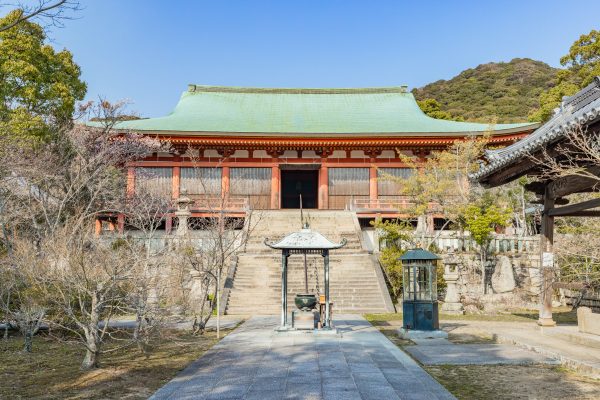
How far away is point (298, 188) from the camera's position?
3191cm

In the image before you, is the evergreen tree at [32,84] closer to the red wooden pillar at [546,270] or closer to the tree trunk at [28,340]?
the tree trunk at [28,340]

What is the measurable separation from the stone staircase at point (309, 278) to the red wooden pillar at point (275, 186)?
→ 427 cm

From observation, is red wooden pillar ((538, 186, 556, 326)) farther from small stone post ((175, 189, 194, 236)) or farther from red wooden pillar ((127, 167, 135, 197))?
red wooden pillar ((127, 167, 135, 197))

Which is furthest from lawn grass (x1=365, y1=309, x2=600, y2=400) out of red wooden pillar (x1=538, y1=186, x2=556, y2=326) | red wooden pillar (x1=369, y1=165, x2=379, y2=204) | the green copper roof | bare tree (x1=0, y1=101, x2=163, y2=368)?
red wooden pillar (x1=369, y1=165, x2=379, y2=204)

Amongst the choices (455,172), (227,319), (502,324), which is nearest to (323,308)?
(227,319)

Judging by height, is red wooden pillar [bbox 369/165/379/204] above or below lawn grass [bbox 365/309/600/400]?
above

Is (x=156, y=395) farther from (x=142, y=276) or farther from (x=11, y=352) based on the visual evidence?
(x=11, y=352)

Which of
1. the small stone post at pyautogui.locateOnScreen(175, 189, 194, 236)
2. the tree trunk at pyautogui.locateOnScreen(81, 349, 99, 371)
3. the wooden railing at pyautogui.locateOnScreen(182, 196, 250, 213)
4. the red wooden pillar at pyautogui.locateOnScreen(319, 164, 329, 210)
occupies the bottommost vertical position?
the tree trunk at pyautogui.locateOnScreen(81, 349, 99, 371)

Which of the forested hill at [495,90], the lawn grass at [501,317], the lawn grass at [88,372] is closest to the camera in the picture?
the lawn grass at [88,372]

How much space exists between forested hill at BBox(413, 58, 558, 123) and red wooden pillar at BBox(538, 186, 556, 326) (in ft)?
151

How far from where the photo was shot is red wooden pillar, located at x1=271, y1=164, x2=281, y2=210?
2675 cm

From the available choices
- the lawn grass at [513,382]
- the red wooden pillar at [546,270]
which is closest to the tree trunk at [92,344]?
the lawn grass at [513,382]

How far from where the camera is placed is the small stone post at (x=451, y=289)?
642 inches

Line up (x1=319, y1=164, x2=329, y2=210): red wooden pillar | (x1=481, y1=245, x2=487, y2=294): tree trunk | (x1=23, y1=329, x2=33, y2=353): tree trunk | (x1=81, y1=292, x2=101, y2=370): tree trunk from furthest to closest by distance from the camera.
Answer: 1. (x1=319, y1=164, x2=329, y2=210): red wooden pillar
2. (x1=481, y1=245, x2=487, y2=294): tree trunk
3. (x1=23, y1=329, x2=33, y2=353): tree trunk
4. (x1=81, y1=292, x2=101, y2=370): tree trunk
